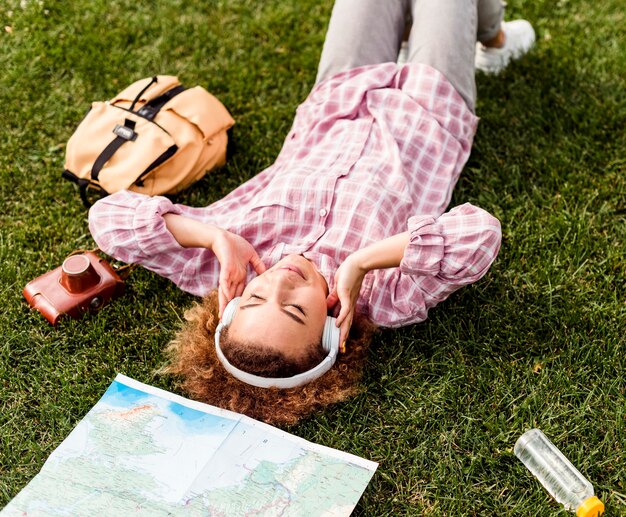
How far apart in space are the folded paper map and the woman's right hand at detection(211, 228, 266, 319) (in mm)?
529

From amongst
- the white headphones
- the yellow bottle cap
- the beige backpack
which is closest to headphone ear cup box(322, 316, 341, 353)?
the white headphones

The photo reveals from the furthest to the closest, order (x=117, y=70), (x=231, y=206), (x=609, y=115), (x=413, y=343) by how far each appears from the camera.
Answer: (x=117, y=70) < (x=609, y=115) < (x=231, y=206) < (x=413, y=343)

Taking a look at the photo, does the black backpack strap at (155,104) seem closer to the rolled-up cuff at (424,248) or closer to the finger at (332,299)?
the finger at (332,299)

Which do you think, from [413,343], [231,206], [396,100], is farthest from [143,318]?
[396,100]

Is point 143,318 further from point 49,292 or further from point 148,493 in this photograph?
point 148,493

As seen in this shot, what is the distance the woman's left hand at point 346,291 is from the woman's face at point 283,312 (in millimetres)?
88

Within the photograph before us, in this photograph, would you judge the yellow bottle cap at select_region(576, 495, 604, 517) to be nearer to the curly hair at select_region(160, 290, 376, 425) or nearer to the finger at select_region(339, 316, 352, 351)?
the curly hair at select_region(160, 290, 376, 425)

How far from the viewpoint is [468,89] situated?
390 centimetres

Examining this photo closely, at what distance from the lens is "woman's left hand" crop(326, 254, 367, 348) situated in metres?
3.05

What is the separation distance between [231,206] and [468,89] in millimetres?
1475

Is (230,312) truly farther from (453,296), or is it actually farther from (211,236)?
(453,296)

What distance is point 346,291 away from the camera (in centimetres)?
309

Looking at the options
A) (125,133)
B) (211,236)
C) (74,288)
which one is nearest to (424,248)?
(211,236)

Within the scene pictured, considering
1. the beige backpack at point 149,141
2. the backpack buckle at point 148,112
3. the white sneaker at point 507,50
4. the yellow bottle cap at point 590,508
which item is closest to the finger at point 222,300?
the beige backpack at point 149,141
